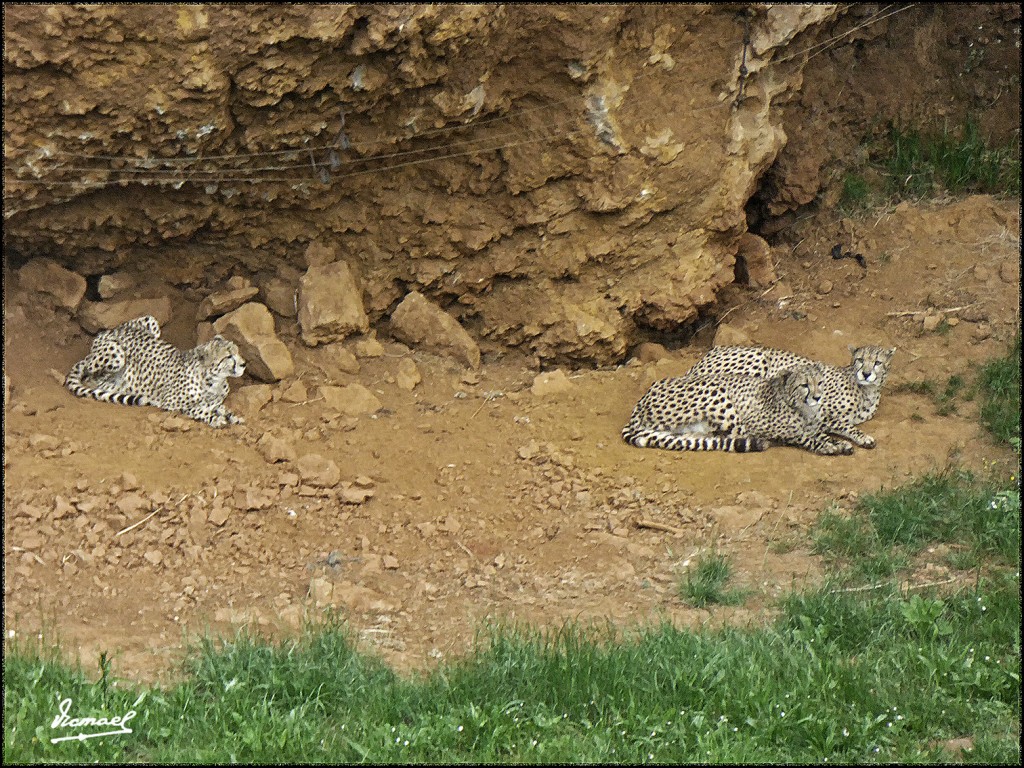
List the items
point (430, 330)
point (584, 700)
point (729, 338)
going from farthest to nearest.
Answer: point (729, 338)
point (430, 330)
point (584, 700)

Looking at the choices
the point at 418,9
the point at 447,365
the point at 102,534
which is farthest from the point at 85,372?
the point at 418,9

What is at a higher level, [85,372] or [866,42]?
[866,42]

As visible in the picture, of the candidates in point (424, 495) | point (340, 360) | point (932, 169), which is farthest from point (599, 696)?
point (932, 169)

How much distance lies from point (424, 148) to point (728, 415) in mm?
2519

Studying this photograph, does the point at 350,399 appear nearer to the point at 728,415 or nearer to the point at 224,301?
the point at 224,301

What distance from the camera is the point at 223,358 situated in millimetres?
7969

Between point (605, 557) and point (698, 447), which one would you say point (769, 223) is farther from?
point (605, 557)

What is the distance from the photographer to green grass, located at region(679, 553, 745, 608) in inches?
245

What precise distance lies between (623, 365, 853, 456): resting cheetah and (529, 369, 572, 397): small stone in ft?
1.77

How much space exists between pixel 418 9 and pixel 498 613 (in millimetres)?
3294

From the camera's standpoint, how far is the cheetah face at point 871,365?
8.05 metres

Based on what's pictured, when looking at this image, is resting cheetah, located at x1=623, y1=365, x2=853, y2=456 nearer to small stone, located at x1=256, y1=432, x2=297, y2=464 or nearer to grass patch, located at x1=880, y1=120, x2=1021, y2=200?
small stone, located at x1=256, y1=432, x2=297, y2=464

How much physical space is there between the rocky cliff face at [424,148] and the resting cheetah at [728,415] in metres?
0.94

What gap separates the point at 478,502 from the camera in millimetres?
7203
